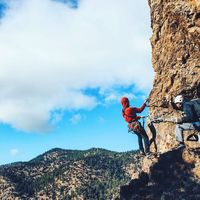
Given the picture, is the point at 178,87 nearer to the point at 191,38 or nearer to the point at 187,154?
the point at 191,38

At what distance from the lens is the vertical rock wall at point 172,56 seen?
2373 cm

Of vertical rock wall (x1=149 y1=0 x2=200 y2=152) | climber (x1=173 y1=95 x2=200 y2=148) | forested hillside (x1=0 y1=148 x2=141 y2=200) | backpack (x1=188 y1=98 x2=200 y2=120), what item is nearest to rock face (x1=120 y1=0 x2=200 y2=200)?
vertical rock wall (x1=149 y1=0 x2=200 y2=152)

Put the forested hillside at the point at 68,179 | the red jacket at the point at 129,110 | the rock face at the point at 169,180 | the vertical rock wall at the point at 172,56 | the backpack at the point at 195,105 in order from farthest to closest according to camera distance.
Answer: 1. the forested hillside at the point at 68,179
2. the vertical rock wall at the point at 172,56
3. the red jacket at the point at 129,110
4. the backpack at the point at 195,105
5. the rock face at the point at 169,180

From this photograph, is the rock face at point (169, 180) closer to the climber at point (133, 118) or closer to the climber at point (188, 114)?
the climber at point (188, 114)

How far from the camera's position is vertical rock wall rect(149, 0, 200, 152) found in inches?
934

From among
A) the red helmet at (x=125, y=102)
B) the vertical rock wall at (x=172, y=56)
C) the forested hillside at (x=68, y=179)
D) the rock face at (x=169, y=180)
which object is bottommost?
the rock face at (x=169, y=180)

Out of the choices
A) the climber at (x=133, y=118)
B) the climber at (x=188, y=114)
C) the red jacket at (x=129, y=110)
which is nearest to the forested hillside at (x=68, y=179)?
the climber at (x=133, y=118)

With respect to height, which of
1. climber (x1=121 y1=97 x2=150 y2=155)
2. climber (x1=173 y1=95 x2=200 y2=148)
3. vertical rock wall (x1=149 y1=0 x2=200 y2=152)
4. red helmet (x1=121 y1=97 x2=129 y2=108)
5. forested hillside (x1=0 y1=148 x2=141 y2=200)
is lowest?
climber (x1=173 y1=95 x2=200 y2=148)

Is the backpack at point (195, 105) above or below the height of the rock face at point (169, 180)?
above

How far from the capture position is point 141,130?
66.9 feet

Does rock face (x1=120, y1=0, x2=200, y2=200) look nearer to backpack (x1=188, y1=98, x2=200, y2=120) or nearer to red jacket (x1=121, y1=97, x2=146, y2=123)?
backpack (x1=188, y1=98, x2=200, y2=120)

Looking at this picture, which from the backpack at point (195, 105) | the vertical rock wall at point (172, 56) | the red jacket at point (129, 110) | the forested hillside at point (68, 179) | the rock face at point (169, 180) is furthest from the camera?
the forested hillside at point (68, 179)

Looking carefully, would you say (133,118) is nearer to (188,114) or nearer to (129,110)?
(129,110)

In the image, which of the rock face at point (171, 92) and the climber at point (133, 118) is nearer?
the rock face at point (171, 92)
